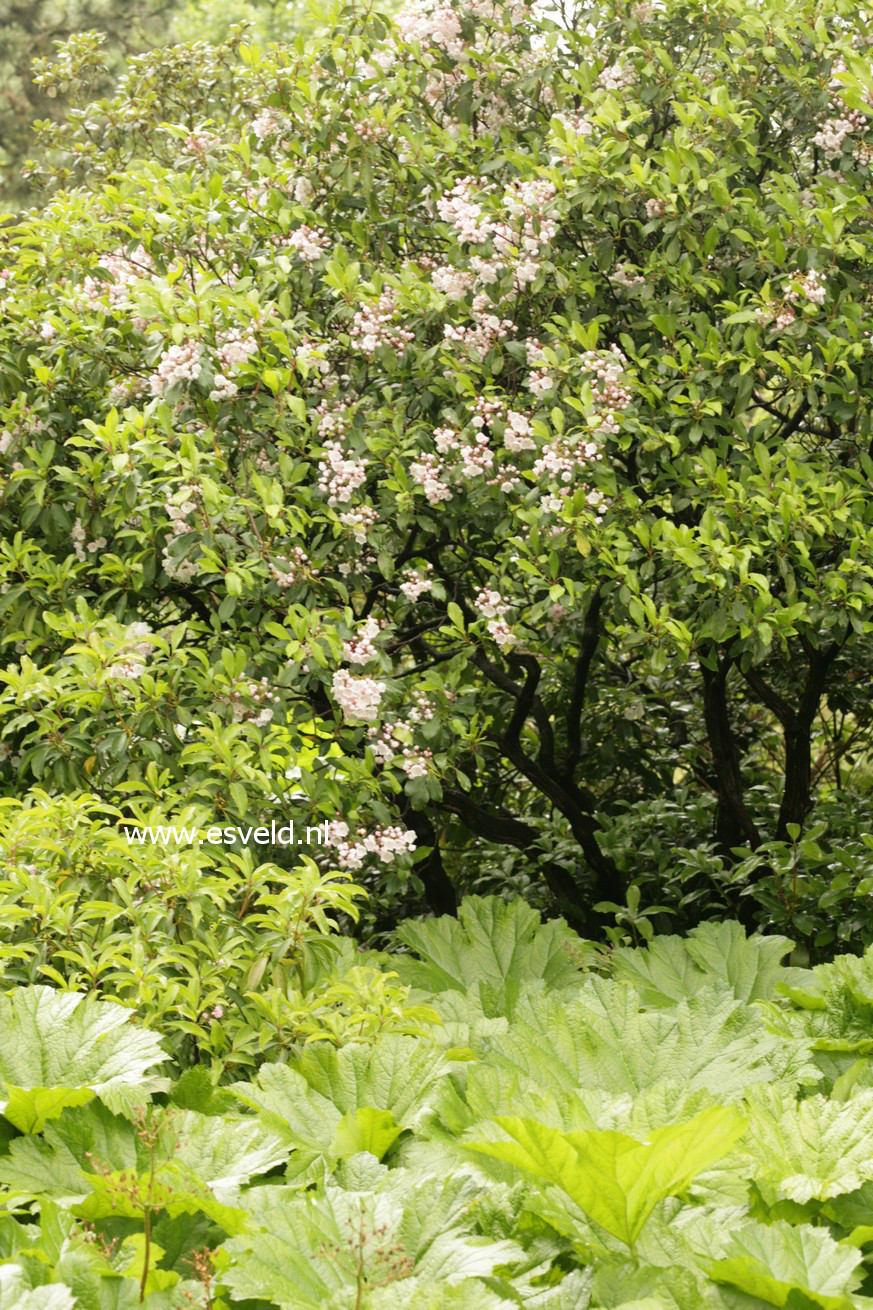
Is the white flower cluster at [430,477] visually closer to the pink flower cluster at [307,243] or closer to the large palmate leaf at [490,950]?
the pink flower cluster at [307,243]

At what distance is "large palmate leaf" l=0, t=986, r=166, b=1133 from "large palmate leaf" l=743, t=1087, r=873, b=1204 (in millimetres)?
955

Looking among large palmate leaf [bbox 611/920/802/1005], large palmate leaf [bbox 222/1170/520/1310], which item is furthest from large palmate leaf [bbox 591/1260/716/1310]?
large palmate leaf [bbox 611/920/802/1005]

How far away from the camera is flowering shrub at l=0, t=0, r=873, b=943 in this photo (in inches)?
137

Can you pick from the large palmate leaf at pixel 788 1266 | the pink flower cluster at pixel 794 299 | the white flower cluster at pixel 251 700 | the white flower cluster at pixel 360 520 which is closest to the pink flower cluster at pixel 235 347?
the white flower cluster at pixel 360 520

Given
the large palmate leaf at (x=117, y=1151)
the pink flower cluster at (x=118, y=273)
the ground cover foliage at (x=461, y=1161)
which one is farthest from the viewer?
the pink flower cluster at (x=118, y=273)

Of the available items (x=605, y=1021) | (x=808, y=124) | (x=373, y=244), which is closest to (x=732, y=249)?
(x=808, y=124)

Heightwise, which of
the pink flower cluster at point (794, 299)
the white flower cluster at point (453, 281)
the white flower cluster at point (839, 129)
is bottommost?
the pink flower cluster at point (794, 299)

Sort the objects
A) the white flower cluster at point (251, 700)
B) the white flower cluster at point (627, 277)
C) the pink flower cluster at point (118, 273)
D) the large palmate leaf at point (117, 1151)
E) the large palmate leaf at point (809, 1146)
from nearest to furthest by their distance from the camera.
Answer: the large palmate leaf at point (809, 1146)
the large palmate leaf at point (117, 1151)
the white flower cluster at point (251, 700)
the white flower cluster at point (627, 277)
the pink flower cluster at point (118, 273)

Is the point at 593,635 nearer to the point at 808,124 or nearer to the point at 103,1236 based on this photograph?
the point at 808,124

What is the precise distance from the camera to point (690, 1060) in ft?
7.87

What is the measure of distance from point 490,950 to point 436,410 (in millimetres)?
1516

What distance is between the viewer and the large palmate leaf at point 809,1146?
6.06ft

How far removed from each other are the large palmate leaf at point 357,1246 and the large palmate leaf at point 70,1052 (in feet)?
1.42

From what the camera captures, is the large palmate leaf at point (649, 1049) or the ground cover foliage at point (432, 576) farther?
the ground cover foliage at point (432, 576)
